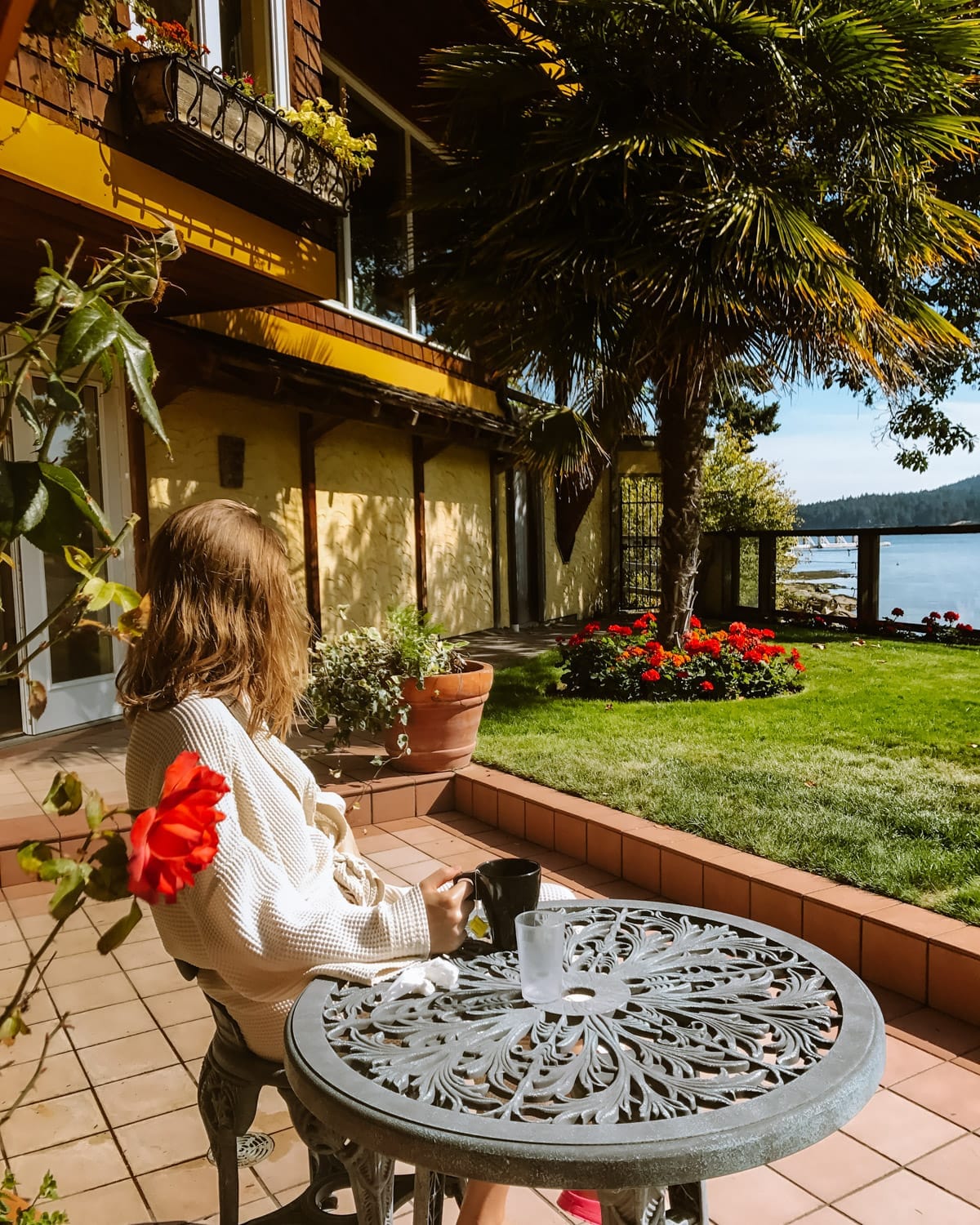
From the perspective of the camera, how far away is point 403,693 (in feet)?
15.1

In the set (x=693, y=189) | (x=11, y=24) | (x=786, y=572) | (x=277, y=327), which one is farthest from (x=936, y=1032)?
(x=786, y=572)

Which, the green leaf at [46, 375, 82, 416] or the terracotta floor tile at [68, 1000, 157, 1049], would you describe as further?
the terracotta floor tile at [68, 1000, 157, 1049]

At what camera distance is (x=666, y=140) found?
564 cm

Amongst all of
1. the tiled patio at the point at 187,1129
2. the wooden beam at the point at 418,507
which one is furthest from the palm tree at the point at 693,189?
the tiled patio at the point at 187,1129

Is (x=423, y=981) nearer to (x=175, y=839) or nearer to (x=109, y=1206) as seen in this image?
(x=175, y=839)

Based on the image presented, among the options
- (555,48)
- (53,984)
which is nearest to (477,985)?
(53,984)

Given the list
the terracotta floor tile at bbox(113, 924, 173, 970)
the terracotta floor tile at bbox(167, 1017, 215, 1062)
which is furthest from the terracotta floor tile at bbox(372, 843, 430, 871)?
the terracotta floor tile at bbox(167, 1017, 215, 1062)

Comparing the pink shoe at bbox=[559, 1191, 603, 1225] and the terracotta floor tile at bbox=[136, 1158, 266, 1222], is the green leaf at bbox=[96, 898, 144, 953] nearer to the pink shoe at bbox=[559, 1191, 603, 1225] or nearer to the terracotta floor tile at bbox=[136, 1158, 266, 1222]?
the pink shoe at bbox=[559, 1191, 603, 1225]

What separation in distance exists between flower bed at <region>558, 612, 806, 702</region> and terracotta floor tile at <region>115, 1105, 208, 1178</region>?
4.77 m

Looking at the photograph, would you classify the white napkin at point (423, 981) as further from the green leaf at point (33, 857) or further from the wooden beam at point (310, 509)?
the wooden beam at point (310, 509)

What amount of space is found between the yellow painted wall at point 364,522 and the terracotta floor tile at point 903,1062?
250 inches

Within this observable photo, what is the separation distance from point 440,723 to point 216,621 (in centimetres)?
321

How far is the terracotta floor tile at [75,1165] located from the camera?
198cm

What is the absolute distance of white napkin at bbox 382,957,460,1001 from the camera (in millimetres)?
1340
